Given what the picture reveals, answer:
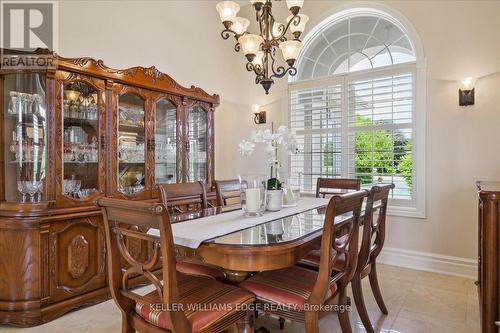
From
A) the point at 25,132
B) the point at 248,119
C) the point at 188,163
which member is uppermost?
the point at 248,119

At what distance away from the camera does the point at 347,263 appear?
1.75 metres

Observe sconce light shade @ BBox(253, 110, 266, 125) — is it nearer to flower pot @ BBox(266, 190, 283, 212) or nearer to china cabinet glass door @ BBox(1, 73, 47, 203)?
flower pot @ BBox(266, 190, 283, 212)

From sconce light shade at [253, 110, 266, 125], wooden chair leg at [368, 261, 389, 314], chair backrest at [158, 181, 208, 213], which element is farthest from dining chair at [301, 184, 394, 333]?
sconce light shade at [253, 110, 266, 125]

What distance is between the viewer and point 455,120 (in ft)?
10.8

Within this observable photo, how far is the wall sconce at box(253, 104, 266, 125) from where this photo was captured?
4680 mm

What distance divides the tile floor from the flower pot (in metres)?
0.86

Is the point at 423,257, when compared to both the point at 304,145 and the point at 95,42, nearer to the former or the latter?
the point at 304,145

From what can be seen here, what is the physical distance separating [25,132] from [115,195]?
0.83 metres

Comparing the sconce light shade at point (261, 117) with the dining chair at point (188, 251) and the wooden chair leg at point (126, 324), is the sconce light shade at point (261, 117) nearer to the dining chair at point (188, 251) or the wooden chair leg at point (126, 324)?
the dining chair at point (188, 251)

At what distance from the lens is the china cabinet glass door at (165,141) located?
331cm

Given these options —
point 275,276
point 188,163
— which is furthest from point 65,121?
point 275,276

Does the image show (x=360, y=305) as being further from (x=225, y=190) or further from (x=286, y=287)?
(x=225, y=190)

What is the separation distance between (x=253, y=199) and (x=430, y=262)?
8.37 ft

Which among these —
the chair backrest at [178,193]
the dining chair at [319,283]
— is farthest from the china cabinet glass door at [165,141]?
the dining chair at [319,283]
